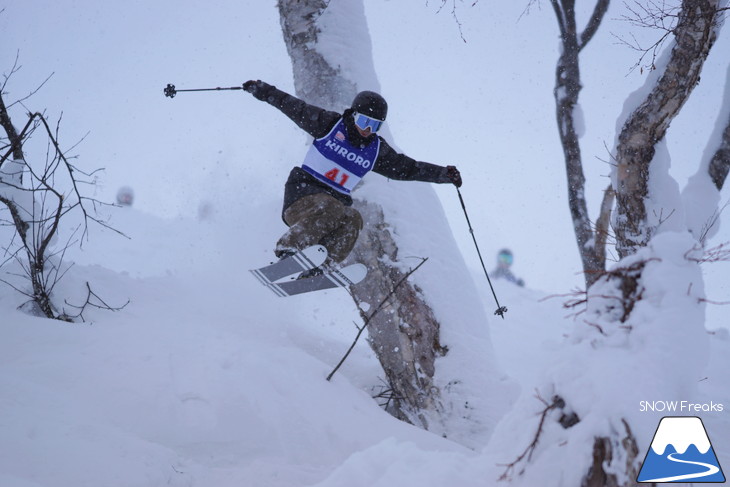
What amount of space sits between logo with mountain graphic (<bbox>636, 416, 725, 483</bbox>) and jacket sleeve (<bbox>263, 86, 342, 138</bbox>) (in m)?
3.28

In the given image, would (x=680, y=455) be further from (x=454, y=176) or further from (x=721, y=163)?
(x=721, y=163)

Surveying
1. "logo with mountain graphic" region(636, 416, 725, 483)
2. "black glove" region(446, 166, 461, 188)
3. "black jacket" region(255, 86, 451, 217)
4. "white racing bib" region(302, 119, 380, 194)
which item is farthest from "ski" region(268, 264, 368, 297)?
"logo with mountain graphic" region(636, 416, 725, 483)

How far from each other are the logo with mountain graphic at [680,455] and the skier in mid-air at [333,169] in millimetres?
2876

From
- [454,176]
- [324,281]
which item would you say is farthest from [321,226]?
[454,176]

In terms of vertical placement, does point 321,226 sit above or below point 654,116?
below

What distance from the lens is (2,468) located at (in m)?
2.23

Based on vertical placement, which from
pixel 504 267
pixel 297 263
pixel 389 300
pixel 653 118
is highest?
pixel 504 267

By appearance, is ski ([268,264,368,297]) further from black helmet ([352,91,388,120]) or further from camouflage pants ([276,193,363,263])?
black helmet ([352,91,388,120])

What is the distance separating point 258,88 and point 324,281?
174 cm

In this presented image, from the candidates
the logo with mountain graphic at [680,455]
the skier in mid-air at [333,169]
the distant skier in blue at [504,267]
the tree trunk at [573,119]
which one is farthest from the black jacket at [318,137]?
the distant skier in blue at [504,267]

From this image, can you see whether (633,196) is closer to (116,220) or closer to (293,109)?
(293,109)

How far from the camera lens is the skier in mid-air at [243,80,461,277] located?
4230 millimetres

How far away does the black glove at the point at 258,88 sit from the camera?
4219 millimetres

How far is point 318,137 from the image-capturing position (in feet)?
14.2
